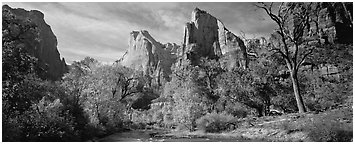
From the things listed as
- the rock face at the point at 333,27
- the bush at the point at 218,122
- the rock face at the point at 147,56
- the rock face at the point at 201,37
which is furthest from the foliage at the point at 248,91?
the rock face at the point at 147,56

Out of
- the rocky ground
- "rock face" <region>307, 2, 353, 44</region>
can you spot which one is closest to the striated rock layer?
"rock face" <region>307, 2, 353, 44</region>

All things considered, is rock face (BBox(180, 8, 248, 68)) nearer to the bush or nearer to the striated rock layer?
the striated rock layer

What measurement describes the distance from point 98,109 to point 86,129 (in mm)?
3984

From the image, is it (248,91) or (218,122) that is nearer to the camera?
(218,122)

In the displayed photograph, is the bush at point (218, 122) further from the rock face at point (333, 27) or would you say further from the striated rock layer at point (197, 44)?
the striated rock layer at point (197, 44)

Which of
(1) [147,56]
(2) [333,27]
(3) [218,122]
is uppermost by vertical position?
(1) [147,56]

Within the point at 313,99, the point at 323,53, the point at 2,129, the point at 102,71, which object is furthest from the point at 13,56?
the point at 323,53

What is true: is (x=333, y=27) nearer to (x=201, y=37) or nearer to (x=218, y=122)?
(x=218, y=122)

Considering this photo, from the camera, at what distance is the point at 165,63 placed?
593 feet

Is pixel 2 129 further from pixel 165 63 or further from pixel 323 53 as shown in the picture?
pixel 165 63

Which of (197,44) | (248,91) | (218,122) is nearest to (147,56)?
(197,44)

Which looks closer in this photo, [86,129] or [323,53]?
[86,129]

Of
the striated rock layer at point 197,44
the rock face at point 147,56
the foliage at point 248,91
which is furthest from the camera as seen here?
the rock face at point 147,56

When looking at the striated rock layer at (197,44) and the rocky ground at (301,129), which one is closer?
the rocky ground at (301,129)
